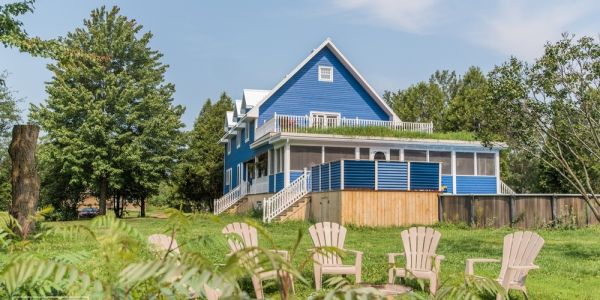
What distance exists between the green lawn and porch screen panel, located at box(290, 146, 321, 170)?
5251mm

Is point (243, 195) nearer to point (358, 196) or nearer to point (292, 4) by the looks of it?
point (358, 196)

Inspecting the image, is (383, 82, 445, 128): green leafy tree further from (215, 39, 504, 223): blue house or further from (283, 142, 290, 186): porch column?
(283, 142, 290, 186): porch column

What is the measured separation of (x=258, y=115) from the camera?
100.0ft

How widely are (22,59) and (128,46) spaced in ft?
67.1

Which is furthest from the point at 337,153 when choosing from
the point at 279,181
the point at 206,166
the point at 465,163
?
the point at 206,166

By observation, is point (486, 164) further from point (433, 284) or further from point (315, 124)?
point (433, 284)

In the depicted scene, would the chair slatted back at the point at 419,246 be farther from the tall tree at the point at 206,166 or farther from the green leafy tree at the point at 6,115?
the green leafy tree at the point at 6,115

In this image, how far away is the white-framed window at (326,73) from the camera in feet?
102

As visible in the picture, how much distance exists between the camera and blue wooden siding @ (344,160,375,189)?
66.3 feet

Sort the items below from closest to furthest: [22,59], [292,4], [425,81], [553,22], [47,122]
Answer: [292,4] < [553,22] < [22,59] < [47,122] < [425,81]

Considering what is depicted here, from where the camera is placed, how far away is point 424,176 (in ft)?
68.4

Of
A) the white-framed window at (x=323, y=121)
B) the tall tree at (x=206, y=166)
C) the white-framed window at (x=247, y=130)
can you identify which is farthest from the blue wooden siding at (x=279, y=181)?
the tall tree at (x=206, y=166)

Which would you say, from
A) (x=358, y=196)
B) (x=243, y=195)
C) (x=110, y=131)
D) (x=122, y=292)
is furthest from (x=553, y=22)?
(x=110, y=131)

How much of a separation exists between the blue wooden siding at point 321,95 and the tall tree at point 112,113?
9.01 meters
